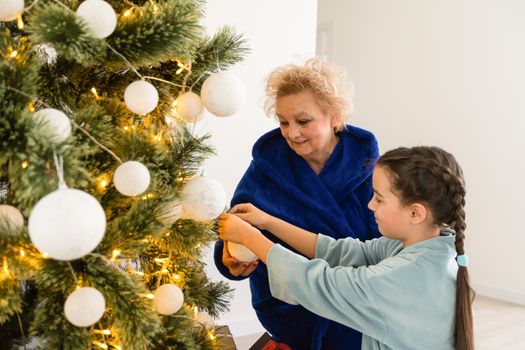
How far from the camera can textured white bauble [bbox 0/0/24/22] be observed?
0.70m

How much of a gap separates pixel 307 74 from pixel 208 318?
2.55 ft

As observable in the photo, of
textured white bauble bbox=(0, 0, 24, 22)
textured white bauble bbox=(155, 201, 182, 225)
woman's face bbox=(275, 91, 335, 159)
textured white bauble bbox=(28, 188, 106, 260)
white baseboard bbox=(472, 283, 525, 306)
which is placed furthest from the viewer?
white baseboard bbox=(472, 283, 525, 306)

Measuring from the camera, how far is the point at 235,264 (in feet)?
4.51

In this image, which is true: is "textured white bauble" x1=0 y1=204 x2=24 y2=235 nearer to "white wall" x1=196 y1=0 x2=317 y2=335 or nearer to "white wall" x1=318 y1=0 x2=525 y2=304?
"white wall" x1=196 y1=0 x2=317 y2=335

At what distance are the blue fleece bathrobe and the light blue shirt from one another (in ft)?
1.14

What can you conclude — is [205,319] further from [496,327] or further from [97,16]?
[496,327]

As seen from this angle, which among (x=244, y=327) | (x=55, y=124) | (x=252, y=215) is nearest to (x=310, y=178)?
(x=252, y=215)

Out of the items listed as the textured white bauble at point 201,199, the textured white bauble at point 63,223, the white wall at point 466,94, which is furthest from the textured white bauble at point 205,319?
the white wall at point 466,94

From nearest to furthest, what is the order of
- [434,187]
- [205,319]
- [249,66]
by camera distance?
[205,319] < [434,187] < [249,66]

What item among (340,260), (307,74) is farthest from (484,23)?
(340,260)

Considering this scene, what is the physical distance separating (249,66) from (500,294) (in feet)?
7.86

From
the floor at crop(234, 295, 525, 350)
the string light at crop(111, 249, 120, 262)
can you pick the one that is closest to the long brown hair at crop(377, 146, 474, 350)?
the string light at crop(111, 249, 120, 262)

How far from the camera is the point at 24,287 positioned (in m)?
1.00

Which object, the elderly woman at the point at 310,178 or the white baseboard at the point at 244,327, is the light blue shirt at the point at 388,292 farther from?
the white baseboard at the point at 244,327
